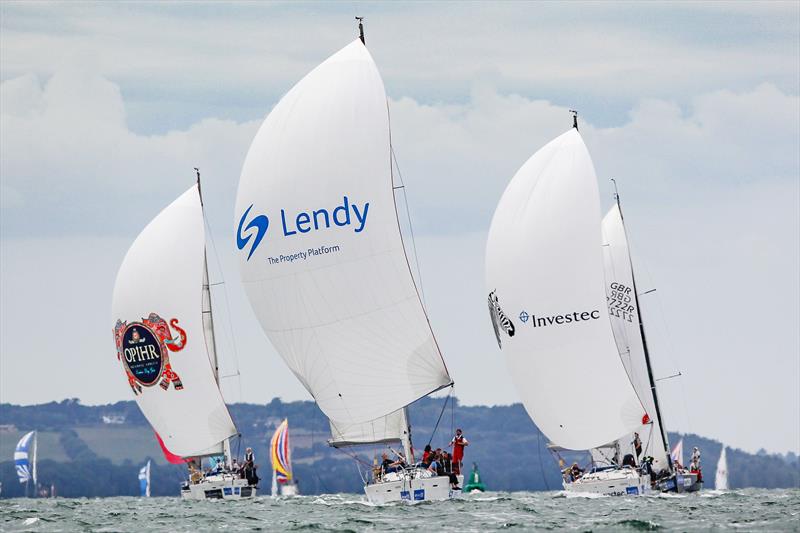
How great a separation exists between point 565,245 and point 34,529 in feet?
52.1

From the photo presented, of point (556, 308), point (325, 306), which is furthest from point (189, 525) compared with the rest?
point (556, 308)

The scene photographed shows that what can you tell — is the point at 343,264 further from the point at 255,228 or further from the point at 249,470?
the point at 249,470

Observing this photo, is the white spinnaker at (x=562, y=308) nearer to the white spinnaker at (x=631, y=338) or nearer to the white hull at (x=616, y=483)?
the white hull at (x=616, y=483)

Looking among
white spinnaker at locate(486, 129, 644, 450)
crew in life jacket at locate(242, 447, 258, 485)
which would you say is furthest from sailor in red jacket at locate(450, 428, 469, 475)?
crew in life jacket at locate(242, 447, 258, 485)

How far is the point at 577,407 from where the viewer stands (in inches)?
1612

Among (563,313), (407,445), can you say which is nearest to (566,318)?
(563,313)

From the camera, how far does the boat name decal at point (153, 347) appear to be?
4862 cm

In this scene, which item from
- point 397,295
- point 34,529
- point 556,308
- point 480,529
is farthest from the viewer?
point 556,308

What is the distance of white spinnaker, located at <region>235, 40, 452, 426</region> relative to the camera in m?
35.9

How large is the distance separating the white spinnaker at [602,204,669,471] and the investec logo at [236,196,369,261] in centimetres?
1291

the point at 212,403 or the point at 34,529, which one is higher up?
the point at 212,403

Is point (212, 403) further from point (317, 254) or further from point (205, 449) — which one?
point (317, 254)

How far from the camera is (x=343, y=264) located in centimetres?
3594

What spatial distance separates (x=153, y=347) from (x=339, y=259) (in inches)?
560
